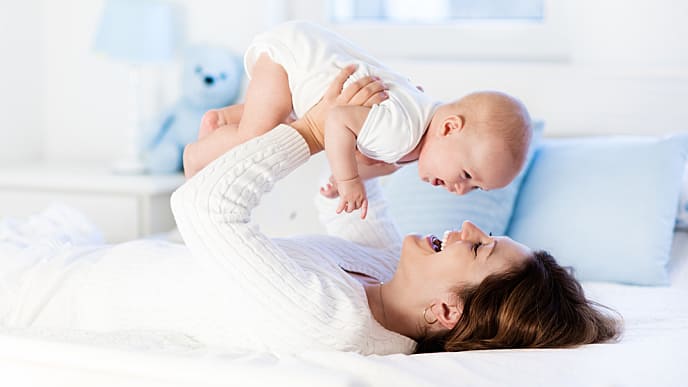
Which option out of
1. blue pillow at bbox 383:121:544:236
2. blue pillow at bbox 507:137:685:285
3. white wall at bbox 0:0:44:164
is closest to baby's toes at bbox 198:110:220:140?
blue pillow at bbox 383:121:544:236

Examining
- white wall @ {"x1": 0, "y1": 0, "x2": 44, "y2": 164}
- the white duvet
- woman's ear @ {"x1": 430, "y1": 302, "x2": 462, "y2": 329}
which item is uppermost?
the white duvet

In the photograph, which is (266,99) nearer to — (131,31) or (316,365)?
(316,365)

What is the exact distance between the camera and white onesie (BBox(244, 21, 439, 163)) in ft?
4.44

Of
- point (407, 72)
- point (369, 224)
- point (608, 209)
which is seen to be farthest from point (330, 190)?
Result: point (407, 72)

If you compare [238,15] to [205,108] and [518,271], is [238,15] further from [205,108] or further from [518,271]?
[518,271]

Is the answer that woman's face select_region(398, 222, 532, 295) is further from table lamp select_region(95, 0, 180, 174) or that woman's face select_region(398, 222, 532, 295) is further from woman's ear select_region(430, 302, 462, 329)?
table lamp select_region(95, 0, 180, 174)

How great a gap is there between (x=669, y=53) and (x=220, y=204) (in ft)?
5.89

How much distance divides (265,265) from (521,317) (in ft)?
1.32

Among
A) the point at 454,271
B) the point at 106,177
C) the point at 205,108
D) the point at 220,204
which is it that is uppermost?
the point at 220,204

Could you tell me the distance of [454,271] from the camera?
4.61ft

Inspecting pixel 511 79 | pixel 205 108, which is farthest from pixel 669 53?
pixel 205 108

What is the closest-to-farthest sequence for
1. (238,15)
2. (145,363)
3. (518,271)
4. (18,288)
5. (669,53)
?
1. (145,363)
2. (518,271)
3. (18,288)
4. (669,53)
5. (238,15)

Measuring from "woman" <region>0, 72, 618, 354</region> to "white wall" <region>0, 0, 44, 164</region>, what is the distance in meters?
2.19

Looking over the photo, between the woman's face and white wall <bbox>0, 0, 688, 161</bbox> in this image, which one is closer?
the woman's face
